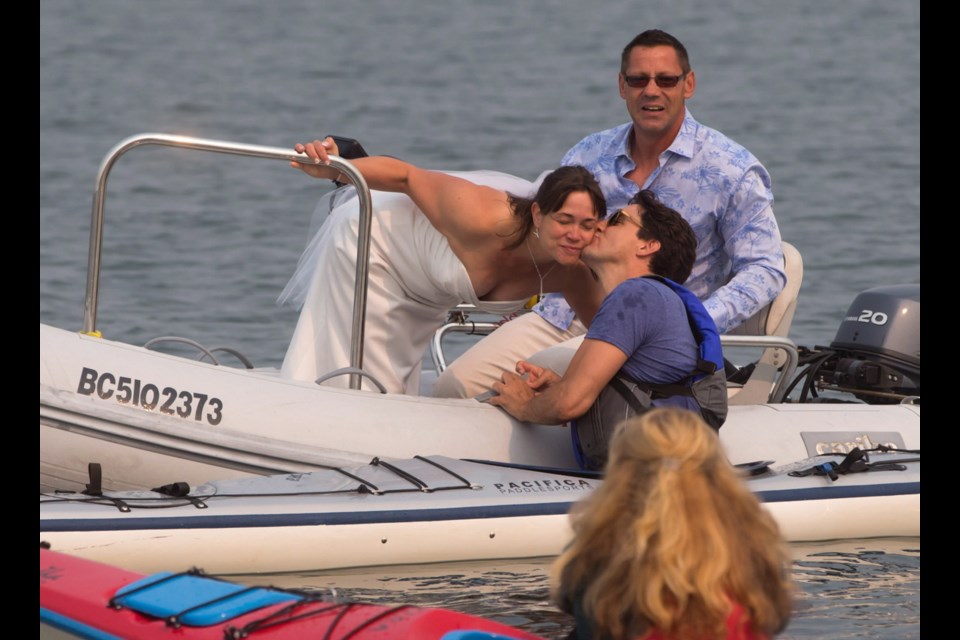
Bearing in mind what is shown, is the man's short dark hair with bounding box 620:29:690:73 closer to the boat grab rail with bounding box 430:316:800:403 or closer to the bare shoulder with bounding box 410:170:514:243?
the bare shoulder with bounding box 410:170:514:243

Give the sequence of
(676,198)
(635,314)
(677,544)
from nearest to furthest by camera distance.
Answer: (677,544) → (635,314) → (676,198)

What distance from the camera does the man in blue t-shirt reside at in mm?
4336

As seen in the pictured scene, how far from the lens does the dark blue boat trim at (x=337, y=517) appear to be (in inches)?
160

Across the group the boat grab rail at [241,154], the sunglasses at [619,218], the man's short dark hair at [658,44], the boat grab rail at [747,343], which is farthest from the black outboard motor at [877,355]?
the boat grab rail at [241,154]

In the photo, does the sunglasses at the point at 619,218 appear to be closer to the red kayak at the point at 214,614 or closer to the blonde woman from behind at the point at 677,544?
the red kayak at the point at 214,614

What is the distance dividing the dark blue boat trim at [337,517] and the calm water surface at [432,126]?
159mm

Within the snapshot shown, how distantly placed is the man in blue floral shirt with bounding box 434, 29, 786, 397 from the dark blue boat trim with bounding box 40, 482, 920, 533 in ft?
1.94

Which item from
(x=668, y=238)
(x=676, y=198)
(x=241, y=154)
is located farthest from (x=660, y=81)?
(x=241, y=154)

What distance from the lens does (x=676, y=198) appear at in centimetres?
525

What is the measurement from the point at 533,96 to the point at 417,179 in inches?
447

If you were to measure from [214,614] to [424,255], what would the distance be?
76.9 inches

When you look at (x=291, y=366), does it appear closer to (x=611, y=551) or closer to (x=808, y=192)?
(x=611, y=551)

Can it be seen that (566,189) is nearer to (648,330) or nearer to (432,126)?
(648,330)

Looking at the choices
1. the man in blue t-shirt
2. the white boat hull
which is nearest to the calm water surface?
the white boat hull
